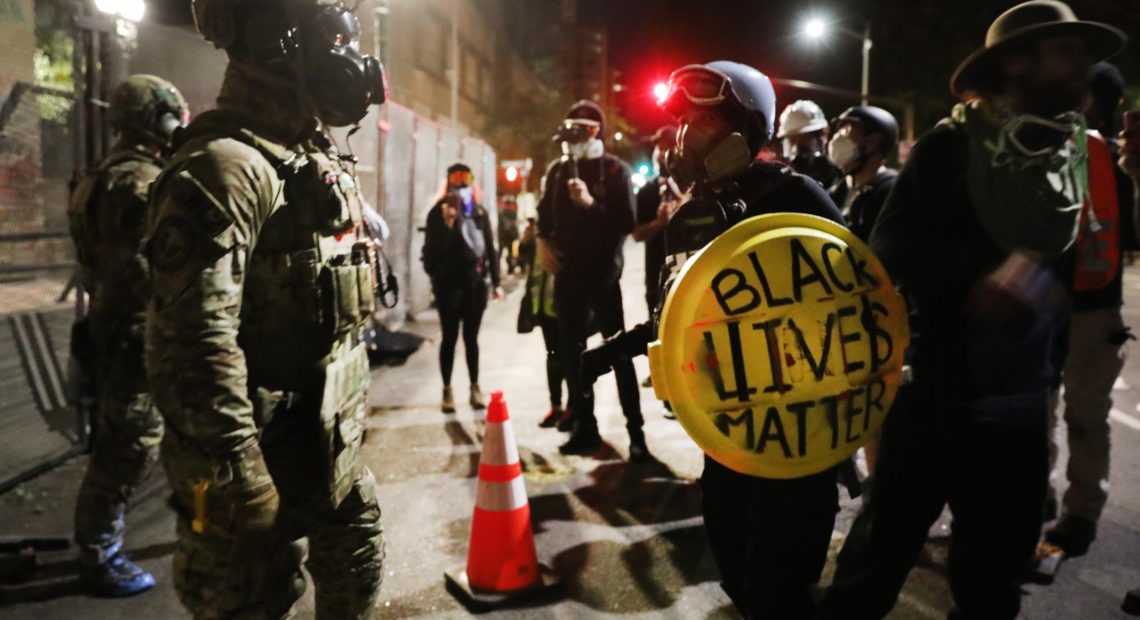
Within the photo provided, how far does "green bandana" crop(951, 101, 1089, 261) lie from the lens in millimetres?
2406

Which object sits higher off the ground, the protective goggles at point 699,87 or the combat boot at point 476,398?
the protective goggles at point 699,87

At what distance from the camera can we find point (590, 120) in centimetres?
592

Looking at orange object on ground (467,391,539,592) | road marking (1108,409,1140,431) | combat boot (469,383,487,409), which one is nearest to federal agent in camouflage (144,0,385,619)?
orange object on ground (467,391,539,592)

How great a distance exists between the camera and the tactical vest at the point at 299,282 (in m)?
2.25

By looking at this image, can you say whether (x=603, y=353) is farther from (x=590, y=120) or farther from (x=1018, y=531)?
(x=590, y=120)

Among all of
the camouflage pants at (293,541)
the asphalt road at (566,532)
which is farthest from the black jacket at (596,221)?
the camouflage pants at (293,541)

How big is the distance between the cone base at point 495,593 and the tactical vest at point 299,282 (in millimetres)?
1581

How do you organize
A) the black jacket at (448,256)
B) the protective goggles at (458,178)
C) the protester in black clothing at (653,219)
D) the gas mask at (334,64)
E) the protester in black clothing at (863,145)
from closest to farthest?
the gas mask at (334,64)
the protester in black clothing at (863,145)
the protester in black clothing at (653,219)
the black jacket at (448,256)
the protective goggles at (458,178)

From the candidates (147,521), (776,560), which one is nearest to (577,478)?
(147,521)

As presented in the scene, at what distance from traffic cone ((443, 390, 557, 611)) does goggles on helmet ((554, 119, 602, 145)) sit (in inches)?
105

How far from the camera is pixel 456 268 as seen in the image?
22.9 ft

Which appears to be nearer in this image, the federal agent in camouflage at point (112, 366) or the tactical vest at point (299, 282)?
the tactical vest at point (299, 282)

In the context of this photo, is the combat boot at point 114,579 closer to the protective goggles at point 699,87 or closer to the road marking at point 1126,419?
the protective goggles at point 699,87

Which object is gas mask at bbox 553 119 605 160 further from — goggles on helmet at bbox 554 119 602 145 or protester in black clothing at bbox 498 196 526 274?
protester in black clothing at bbox 498 196 526 274
